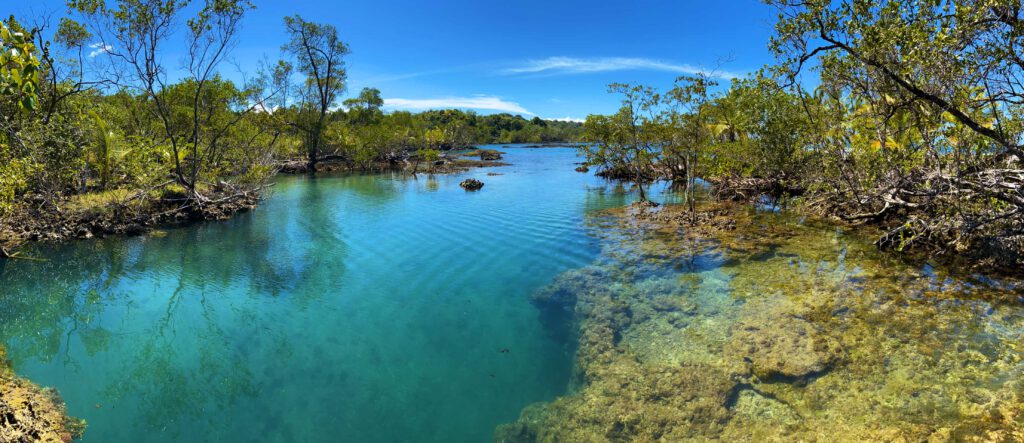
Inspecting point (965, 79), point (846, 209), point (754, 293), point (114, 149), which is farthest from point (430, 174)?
point (965, 79)

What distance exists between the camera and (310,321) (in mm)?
8812

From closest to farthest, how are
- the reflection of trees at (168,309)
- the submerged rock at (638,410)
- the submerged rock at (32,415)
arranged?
1. the submerged rock at (32,415)
2. the submerged rock at (638,410)
3. the reflection of trees at (168,309)

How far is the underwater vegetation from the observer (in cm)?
537

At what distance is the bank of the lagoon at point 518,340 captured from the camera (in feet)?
18.6

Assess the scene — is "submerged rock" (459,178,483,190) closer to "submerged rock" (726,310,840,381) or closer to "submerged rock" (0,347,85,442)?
"submerged rock" (726,310,840,381)

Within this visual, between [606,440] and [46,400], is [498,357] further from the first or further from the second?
[46,400]

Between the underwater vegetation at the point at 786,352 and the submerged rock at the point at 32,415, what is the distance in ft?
17.2

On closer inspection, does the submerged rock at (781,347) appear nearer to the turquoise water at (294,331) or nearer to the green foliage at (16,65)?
the turquoise water at (294,331)

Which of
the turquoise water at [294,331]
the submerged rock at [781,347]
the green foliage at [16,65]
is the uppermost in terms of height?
the green foliage at [16,65]

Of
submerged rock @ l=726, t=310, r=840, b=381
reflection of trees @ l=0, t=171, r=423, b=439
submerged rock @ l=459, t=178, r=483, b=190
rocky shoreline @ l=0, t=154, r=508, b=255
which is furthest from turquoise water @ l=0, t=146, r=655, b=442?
submerged rock @ l=459, t=178, r=483, b=190

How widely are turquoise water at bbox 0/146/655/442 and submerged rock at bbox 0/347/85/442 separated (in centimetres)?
19

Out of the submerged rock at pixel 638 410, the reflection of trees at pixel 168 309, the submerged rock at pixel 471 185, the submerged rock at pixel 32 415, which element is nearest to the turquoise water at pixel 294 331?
the reflection of trees at pixel 168 309

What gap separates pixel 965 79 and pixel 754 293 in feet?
16.3

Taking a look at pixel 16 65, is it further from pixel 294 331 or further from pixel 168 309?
pixel 168 309
